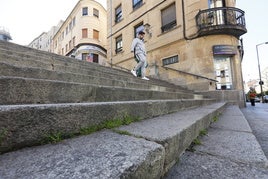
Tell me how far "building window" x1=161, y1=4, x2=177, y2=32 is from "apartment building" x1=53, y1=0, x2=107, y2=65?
37.2 feet

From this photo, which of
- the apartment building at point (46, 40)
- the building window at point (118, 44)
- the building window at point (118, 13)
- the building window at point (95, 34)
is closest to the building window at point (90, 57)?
the building window at point (95, 34)

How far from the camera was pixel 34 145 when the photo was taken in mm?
869

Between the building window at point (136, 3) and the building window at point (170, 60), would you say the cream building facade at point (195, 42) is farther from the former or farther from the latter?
the building window at point (136, 3)

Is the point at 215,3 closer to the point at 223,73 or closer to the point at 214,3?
the point at 214,3

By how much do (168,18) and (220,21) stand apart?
3206 millimetres

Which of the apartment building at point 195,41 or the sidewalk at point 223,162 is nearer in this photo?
the sidewalk at point 223,162

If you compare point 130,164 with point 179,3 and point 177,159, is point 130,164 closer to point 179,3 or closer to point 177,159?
point 177,159

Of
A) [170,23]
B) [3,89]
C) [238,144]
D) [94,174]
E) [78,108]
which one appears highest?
[170,23]

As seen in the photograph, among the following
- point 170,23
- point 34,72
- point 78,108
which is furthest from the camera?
point 170,23

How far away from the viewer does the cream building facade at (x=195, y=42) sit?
7746mm

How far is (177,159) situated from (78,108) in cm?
84

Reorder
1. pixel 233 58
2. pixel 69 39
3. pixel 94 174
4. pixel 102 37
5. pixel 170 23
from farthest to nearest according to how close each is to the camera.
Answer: pixel 69 39, pixel 102 37, pixel 170 23, pixel 233 58, pixel 94 174

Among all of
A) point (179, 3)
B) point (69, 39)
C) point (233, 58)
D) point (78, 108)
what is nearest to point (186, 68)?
point (233, 58)

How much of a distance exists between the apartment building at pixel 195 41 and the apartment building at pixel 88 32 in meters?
10.4
